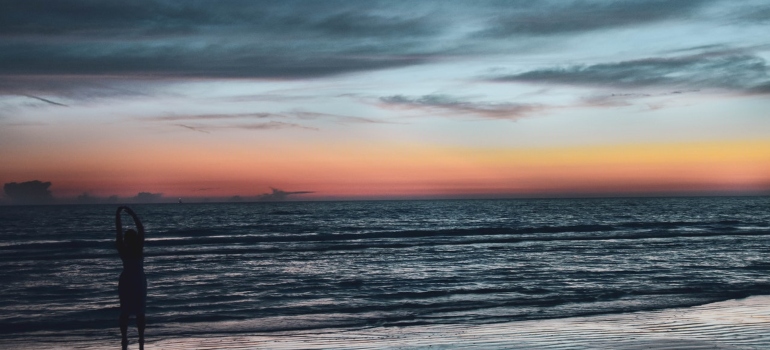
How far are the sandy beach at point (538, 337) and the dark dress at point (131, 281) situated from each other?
2030 millimetres

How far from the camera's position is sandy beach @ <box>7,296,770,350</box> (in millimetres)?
10477

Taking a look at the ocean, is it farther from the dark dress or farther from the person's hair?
the person's hair

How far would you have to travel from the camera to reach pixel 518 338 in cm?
1105

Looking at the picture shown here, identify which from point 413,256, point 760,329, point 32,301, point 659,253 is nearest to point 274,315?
point 32,301

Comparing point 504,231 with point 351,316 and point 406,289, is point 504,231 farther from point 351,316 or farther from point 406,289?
point 351,316

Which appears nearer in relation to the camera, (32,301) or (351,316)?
(351,316)

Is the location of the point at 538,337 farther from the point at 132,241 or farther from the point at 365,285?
the point at 365,285

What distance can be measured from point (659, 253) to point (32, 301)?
2366 cm

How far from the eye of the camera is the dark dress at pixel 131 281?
890cm

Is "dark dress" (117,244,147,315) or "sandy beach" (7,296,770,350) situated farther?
"sandy beach" (7,296,770,350)

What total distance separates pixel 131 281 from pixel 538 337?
656cm

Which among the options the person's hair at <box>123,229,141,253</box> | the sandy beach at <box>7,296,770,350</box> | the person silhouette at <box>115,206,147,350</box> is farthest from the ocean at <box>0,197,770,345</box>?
the person's hair at <box>123,229,141,253</box>

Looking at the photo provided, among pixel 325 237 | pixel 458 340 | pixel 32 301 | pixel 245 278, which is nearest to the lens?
pixel 458 340

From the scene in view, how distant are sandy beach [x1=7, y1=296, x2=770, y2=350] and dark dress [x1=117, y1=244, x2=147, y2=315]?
2.03 m
